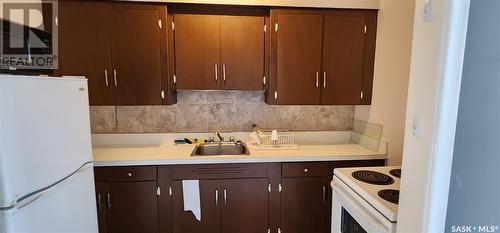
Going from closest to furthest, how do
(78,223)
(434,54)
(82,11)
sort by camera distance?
(434,54)
(78,223)
(82,11)

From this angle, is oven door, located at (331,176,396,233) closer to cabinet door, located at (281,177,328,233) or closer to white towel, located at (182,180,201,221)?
cabinet door, located at (281,177,328,233)

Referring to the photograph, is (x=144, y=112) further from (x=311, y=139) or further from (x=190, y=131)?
(x=311, y=139)

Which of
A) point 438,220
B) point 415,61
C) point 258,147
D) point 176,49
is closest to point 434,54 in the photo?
point 415,61

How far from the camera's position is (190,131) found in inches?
99.0

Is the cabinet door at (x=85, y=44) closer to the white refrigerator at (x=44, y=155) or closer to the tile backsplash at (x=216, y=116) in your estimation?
the tile backsplash at (x=216, y=116)

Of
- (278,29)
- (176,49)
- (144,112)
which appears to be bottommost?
(144,112)

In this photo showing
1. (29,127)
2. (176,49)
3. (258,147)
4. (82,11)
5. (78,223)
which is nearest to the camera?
(29,127)

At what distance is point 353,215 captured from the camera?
4.07 feet

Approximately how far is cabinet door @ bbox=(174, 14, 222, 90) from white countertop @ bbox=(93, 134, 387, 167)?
1.90 feet

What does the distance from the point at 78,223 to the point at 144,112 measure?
121 centimetres

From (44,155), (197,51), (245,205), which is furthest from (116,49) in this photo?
(245,205)
